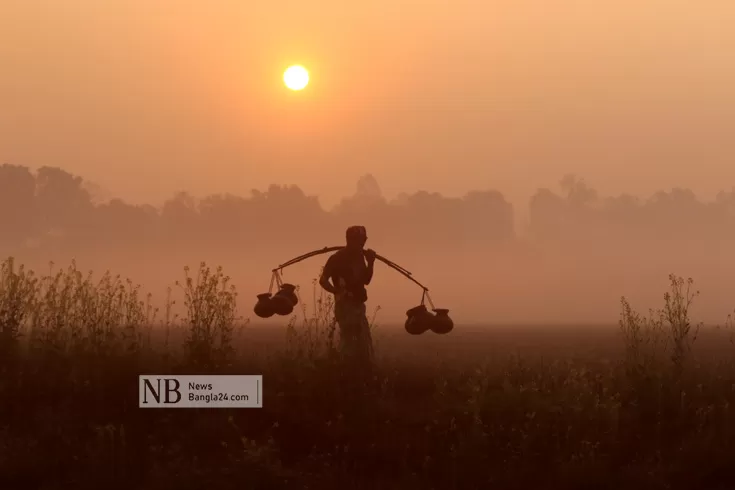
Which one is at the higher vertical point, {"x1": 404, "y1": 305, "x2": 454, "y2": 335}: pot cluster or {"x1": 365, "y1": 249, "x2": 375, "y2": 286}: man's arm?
{"x1": 365, "y1": 249, "x2": 375, "y2": 286}: man's arm

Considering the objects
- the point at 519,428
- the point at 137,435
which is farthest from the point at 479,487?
the point at 137,435

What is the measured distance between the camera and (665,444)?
28.7 feet

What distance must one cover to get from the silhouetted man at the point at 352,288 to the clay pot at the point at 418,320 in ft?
3.24

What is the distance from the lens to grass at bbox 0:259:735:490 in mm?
7438

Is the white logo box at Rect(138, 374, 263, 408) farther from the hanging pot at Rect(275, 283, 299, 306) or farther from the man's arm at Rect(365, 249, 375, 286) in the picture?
the man's arm at Rect(365, 249, 375, 286)

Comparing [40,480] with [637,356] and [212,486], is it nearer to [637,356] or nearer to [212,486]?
[212,486]

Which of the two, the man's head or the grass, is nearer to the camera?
the grass

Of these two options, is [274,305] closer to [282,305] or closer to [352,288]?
[282,305]

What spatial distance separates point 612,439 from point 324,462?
358 centimetres

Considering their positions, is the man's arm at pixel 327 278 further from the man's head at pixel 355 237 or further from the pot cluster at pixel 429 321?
the pot cluster at pixel 429 321

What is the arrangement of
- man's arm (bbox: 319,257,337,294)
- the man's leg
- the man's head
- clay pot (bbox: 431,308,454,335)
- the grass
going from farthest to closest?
the man's head
man's arm (bbox: 319,257,337,294)
the man's leg
clay pot (bbox: 431,308,454,335)
the grass

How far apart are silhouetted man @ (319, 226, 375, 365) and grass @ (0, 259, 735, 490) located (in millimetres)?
380

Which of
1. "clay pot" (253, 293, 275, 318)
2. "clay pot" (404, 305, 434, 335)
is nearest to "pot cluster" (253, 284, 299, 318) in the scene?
"clay pot" (253, 293, 275, 318)

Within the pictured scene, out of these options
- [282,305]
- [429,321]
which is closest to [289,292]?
[282,305]
